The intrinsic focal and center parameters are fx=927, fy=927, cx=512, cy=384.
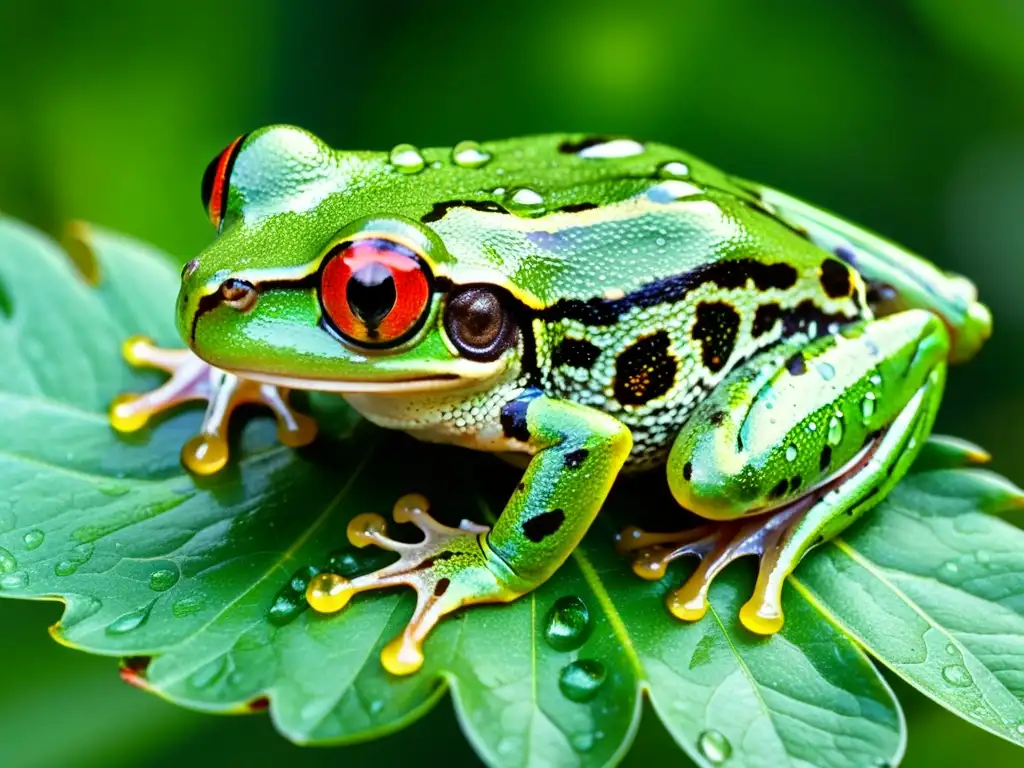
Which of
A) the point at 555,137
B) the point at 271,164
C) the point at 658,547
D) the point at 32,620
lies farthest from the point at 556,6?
the point at 32,620

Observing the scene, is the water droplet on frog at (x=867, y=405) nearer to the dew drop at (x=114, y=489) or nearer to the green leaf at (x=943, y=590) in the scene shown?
the green leaf at (x=943, y=590)

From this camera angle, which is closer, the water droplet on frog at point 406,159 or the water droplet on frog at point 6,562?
the water droplet on frog at point 6,562

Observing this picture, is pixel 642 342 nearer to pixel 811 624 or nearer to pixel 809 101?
pixel 811 624

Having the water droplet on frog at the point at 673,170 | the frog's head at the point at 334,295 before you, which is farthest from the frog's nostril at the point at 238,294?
the water droplet on frog at the point at 673,170

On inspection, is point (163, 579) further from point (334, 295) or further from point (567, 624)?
point (567, 624)

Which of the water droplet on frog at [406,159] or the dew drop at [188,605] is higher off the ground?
the water droplet on frog at [406,159]

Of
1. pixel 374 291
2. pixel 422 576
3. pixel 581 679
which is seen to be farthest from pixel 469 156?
pixel 581 679
